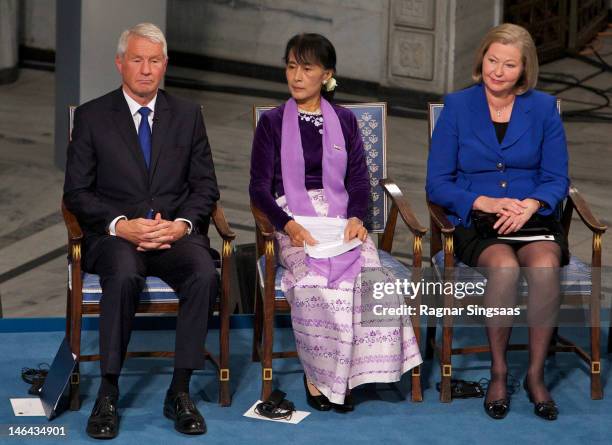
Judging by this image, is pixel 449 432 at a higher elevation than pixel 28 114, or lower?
lower

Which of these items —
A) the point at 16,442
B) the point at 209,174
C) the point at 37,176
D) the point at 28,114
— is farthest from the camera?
the point at 28,114

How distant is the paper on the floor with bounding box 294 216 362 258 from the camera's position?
16.3ft

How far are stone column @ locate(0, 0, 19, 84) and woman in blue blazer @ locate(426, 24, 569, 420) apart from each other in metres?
6.51

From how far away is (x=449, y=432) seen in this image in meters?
4.76

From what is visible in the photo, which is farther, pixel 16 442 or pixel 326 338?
pixel 326 338

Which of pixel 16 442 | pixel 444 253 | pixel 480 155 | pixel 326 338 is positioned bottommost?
pixel 16 442

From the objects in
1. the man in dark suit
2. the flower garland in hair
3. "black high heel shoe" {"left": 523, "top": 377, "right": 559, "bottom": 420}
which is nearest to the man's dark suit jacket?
the man in dark suit

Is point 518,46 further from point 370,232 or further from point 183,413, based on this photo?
point 183,413

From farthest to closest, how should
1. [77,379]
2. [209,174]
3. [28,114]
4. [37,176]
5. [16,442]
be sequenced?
[28,114], [37,176], [209,174], [77,379], [16,442]

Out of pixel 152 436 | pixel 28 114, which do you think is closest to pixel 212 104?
pixel 28 114

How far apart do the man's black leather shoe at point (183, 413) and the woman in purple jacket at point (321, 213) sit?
469mm

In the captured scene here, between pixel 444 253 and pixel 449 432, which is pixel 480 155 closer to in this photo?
pixel 444 253

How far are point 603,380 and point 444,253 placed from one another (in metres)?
0.86

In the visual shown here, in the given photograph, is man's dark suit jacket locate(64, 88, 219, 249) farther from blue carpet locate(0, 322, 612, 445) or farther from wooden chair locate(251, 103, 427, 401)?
blue carpet locate(0, 322, 612, 445)
